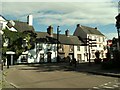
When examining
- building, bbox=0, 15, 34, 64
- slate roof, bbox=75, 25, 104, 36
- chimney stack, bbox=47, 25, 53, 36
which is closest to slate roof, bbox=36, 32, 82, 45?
chimney stack, bbox=47, 25, 53, 36

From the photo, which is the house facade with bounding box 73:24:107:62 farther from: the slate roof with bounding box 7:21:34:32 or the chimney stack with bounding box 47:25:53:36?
the slate roof with bounding box 7:21:34:32

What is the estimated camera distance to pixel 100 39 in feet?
279

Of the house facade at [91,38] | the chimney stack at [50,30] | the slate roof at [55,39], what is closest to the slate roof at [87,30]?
the house facade at [91,38]

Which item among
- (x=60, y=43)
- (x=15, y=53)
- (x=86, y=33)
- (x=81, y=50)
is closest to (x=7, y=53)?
(x=15, y=53)

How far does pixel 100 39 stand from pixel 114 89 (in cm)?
7016

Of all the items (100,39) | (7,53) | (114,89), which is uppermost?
(100,39)

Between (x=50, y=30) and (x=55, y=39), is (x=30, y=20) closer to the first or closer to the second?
(x=50, y=30)

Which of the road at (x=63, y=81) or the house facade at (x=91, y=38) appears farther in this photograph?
the house facade at (x=91, y=38)

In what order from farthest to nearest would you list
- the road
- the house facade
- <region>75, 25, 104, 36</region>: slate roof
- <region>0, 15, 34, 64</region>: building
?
1. <region>75, 25, 104, 36</region>: slate roof
2. the house facade
3. <region>0, 15, 34, 64</region>: building
4. the road

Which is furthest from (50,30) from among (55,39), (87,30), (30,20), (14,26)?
(87,30)

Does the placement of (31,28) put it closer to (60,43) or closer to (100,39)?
(60,43)

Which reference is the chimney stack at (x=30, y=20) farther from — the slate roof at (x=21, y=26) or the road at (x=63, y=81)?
the road at (x=63, y=81)

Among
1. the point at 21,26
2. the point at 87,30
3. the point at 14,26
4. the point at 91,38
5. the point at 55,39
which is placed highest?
the point at 87,30

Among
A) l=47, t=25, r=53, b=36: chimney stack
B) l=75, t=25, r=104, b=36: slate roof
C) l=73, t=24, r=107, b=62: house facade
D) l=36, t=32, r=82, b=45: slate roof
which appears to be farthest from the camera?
l=75, t=25, r=104, b=36: slate roof
